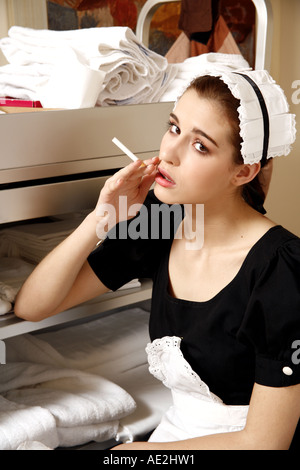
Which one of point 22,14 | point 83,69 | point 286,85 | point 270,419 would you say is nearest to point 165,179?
point 83,69

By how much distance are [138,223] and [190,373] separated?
1.06 ft

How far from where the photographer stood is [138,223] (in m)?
1.15

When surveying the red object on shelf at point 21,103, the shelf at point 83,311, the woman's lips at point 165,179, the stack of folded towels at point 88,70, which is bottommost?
the shelf at point 83,311

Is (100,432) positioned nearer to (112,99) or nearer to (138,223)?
(138,223)

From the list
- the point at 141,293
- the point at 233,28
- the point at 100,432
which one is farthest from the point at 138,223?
the point at 233,28

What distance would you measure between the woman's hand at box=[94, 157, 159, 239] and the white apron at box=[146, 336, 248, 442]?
251 millimetres

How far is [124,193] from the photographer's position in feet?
3.40

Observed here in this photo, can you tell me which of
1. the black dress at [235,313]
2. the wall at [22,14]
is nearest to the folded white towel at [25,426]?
the black dress at [235,313]

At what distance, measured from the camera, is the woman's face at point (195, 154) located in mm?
924

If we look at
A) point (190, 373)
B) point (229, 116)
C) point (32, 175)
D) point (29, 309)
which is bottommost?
point (190, 373)

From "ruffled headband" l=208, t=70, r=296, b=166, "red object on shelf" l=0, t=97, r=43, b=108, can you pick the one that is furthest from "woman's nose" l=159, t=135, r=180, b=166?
"red object on shelf" l=0, t=97, r=43, b=108

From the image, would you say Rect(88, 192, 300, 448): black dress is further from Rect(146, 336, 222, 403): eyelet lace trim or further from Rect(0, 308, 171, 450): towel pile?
Rect(0, 308, 171, 450): towel pile

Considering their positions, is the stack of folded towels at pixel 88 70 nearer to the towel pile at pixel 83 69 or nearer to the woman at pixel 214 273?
the towel pile at pixel 83 69

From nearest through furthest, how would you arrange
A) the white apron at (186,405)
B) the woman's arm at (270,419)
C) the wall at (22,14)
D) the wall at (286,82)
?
the woman's arm at (270,419), the white apron at (186,405), the wall at (22,14), the wall at (286,82)
